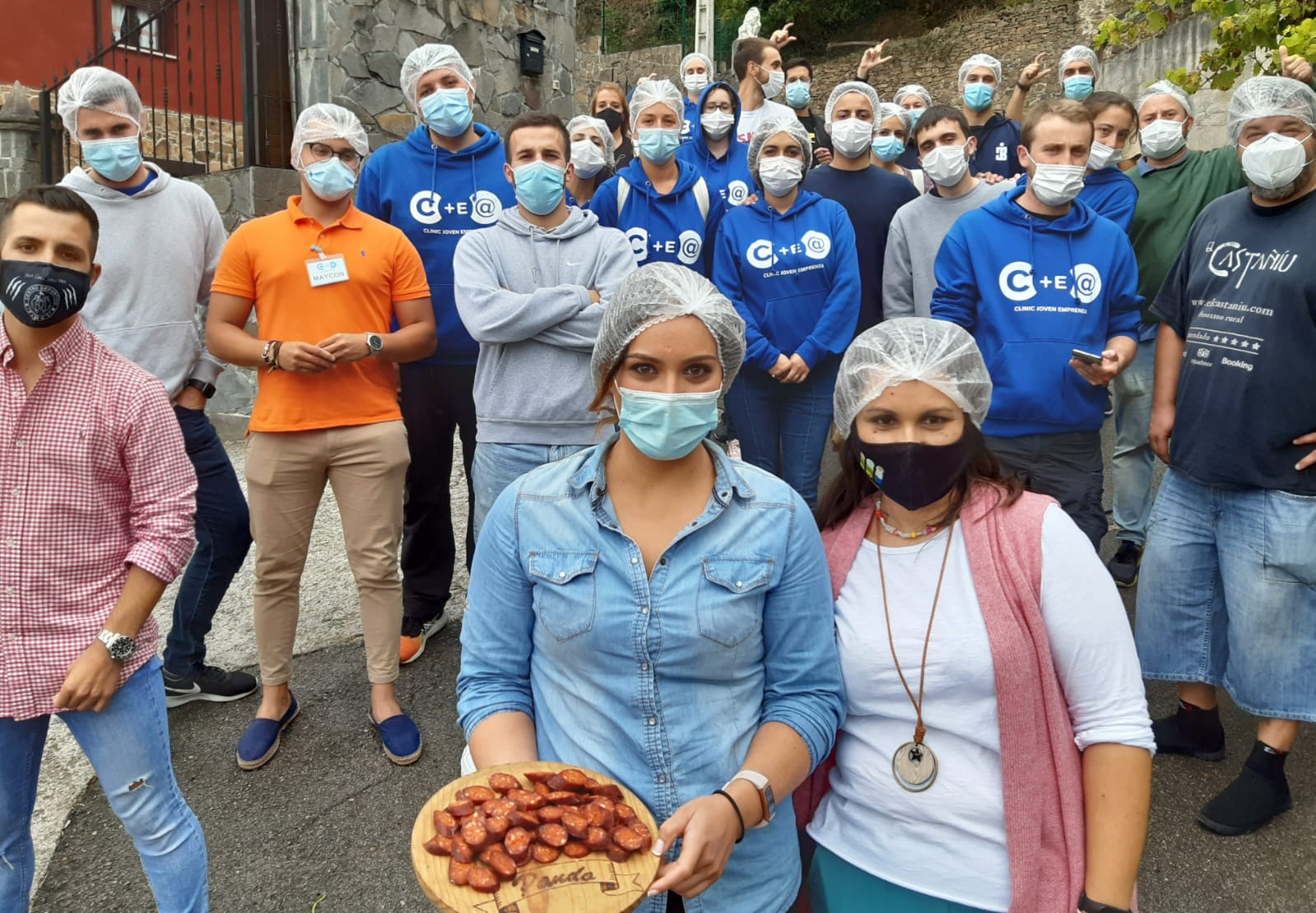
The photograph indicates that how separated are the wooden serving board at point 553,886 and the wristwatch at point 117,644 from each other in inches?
39.5

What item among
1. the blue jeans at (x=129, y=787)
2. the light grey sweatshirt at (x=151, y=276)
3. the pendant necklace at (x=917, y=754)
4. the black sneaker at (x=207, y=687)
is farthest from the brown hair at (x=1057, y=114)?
the black sneaker at (x=207, y=687)

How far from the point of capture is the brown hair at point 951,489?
2.05 metres

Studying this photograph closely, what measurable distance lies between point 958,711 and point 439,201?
10.2 ft

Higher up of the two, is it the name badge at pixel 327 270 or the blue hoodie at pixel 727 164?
the blue hoodie at pixel 727 164

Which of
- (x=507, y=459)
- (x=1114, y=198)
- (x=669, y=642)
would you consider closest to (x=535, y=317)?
(x=507, y=459)

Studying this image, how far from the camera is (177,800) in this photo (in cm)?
231

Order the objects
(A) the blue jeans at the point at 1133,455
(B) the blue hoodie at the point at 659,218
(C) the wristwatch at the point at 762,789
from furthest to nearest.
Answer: (A) the blue jeans at the point at 1133,455
(B) the blue hoodie at the point at 659,218
(C) the wristwatch at the point at 762,789

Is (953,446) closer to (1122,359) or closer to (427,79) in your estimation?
(1122,359)

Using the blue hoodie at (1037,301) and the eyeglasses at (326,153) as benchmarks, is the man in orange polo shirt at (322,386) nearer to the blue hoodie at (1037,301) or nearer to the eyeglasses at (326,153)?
Result: the eyeglasses at (326,153)

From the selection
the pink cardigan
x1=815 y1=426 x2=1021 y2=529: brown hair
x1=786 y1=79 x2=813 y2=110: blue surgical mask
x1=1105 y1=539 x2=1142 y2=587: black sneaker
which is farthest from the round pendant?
x1=786 y1=79 x2=813 y2=110: blue surgical mask

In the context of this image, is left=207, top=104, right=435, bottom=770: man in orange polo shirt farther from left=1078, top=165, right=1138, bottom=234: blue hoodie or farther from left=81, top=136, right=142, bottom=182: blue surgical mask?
left=1078, top=165, right=1138, bottom=234: blue hoodie

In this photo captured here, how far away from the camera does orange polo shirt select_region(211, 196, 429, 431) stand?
130 inches

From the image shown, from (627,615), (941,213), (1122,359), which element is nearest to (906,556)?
(627,615)

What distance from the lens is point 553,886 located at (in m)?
1.47
